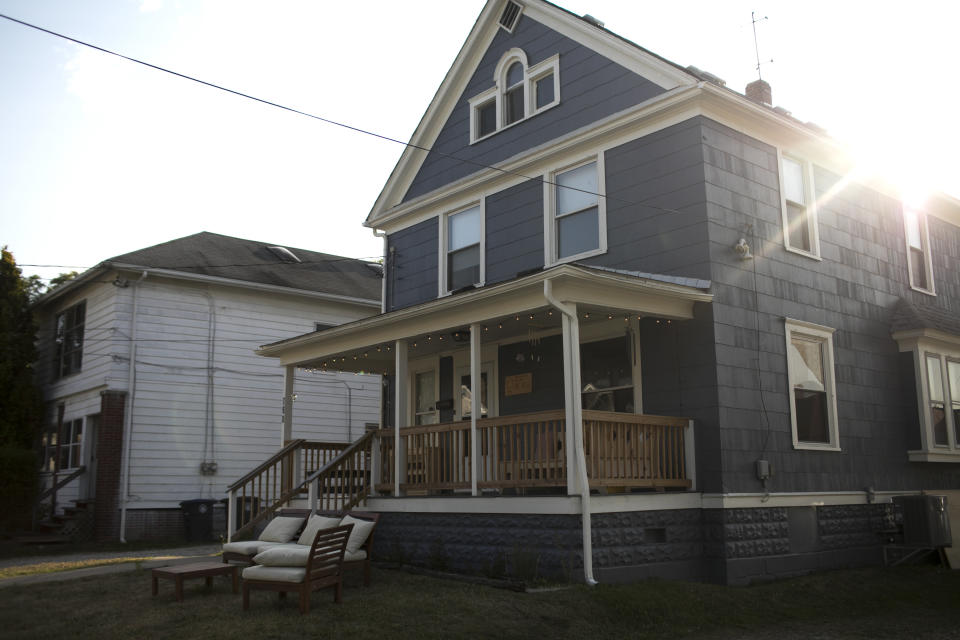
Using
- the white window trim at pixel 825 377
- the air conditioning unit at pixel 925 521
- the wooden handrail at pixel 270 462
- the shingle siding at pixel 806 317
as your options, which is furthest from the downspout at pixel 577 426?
the air conditioning unit at pixel 925 521

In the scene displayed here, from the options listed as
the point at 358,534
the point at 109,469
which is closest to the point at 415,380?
the point at 358,534

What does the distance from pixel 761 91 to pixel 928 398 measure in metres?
5.68

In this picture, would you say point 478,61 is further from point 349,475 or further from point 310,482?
point 310,482

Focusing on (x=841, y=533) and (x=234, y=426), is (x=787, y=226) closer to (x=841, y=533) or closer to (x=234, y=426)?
(x=841, y=533)

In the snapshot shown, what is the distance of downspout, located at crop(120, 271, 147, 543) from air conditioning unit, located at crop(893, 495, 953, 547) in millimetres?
15071

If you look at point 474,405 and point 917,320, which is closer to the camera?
point 474,405

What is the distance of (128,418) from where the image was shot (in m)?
19.2

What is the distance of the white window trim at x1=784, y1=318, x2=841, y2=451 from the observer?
39.8ft

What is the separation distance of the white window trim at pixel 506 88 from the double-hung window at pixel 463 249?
1393 millimetres

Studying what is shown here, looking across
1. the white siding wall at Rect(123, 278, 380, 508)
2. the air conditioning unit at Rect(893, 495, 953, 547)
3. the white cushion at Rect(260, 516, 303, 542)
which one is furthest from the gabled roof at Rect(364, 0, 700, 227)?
the air conditioning unit at Rect(893, 495, 953, 547)

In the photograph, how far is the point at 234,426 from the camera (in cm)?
2078

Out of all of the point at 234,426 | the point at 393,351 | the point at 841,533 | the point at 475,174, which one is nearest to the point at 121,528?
the point at 234,426

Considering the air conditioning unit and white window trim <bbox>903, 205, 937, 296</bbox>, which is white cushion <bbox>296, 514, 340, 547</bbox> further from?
white window trim <bbox>903, 205, 937, 296</bbox>

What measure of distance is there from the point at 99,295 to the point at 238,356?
3.48 meters
